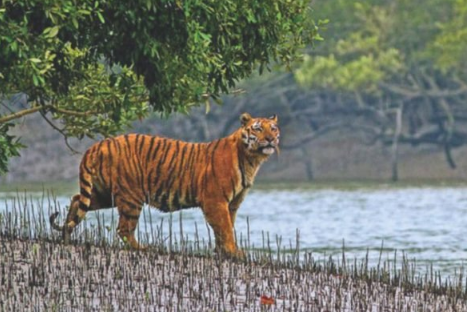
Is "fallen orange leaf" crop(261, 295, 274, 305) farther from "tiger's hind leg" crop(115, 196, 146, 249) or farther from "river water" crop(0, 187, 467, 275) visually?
"river water" crop(0, 187, 467, 275)

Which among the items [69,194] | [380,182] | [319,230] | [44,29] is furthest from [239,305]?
[380,182]

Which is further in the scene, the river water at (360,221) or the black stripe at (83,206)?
the river water at (360,221)

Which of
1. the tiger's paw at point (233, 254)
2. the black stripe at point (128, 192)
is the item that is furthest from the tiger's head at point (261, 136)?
the black stripe at point (128, 192)

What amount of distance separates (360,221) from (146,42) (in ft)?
89.4

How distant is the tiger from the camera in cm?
1847

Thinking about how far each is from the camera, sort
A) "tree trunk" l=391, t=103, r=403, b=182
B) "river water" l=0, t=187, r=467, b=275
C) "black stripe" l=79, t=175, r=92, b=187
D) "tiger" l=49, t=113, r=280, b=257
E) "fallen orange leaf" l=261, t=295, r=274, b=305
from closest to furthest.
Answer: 1. "fallen orange leaf" l=261, t=295, r=274, b=305
2. "tiger" l=49, t=113, r=280, b=257
3. "black stripe" l=79, t=175, r=92, b=187
4. "river water" l=0, t=187, r=467, b=275
5. "tree trunk" l=391, t=103, r=403, b=182

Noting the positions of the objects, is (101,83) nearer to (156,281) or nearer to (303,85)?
(156,281)

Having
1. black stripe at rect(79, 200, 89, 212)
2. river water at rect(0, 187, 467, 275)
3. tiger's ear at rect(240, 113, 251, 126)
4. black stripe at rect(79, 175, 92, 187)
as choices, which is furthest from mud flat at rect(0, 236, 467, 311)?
river water at rect(0, 187, 467, 275)

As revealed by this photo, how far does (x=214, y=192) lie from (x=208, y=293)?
3.15 meters

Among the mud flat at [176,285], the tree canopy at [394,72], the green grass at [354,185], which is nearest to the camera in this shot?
the mud flat at [176,285]

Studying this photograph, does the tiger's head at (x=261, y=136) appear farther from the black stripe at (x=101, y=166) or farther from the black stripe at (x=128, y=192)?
the black stripe at (x=101, y=166)

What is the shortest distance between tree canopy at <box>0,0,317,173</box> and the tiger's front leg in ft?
4.56

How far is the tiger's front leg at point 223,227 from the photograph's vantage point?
1827 cm

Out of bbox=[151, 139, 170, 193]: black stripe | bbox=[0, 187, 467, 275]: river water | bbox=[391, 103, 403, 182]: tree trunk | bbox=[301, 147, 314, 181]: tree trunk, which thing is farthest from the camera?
bbox=[301, 147, 314, 181]: tree trunk
